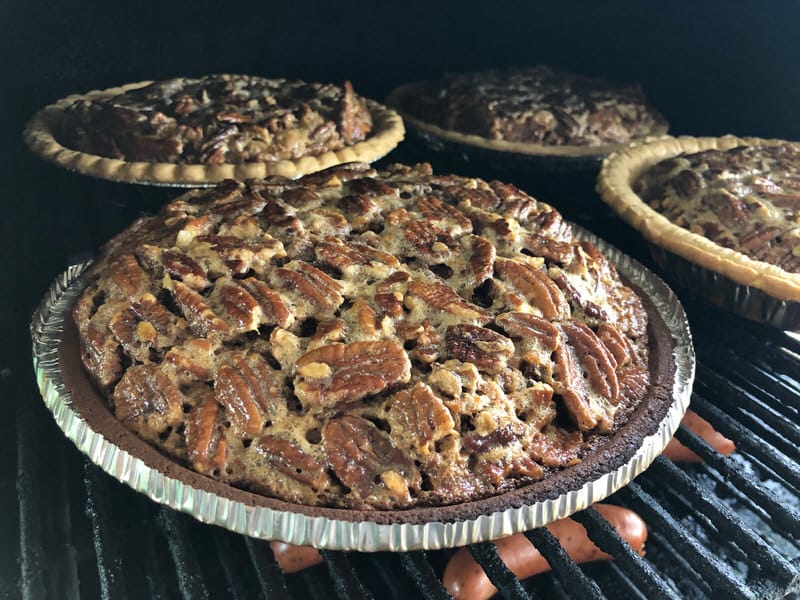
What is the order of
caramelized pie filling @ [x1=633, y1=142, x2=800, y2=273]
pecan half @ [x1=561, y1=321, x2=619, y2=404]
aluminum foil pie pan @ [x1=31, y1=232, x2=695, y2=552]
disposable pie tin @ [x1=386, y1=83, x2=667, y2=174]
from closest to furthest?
aluminum foil pie pan @ [x1=31, y1=232, x2=695, y2=552] → pecan half @ [x1=561, y1=321, x2=619, y2=404] → caramelized pie filling @ [x1=633, y1=142, x2=800, y2=273] → disposable pie tin @ [x1=386, y1=83, x2=667, y2=174]

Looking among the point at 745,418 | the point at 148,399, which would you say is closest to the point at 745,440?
the point at 745,418

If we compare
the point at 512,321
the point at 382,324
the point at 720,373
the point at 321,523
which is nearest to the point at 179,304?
the point at 382,324

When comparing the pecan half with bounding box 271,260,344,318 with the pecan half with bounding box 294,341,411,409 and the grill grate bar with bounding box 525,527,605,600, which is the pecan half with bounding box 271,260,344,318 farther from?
the grill grate bar with bounding box 525,527,605,600

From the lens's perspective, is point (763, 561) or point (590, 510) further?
point (590, 510)

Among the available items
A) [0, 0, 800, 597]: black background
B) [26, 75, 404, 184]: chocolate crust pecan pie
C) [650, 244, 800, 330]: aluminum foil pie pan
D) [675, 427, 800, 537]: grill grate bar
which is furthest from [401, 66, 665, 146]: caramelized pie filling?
[675, 427, 800, 537]: grill grate bar

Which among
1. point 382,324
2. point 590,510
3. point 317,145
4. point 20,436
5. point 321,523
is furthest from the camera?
point 317,145

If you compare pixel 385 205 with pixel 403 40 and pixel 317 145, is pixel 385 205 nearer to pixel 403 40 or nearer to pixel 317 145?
pixel 317 145
